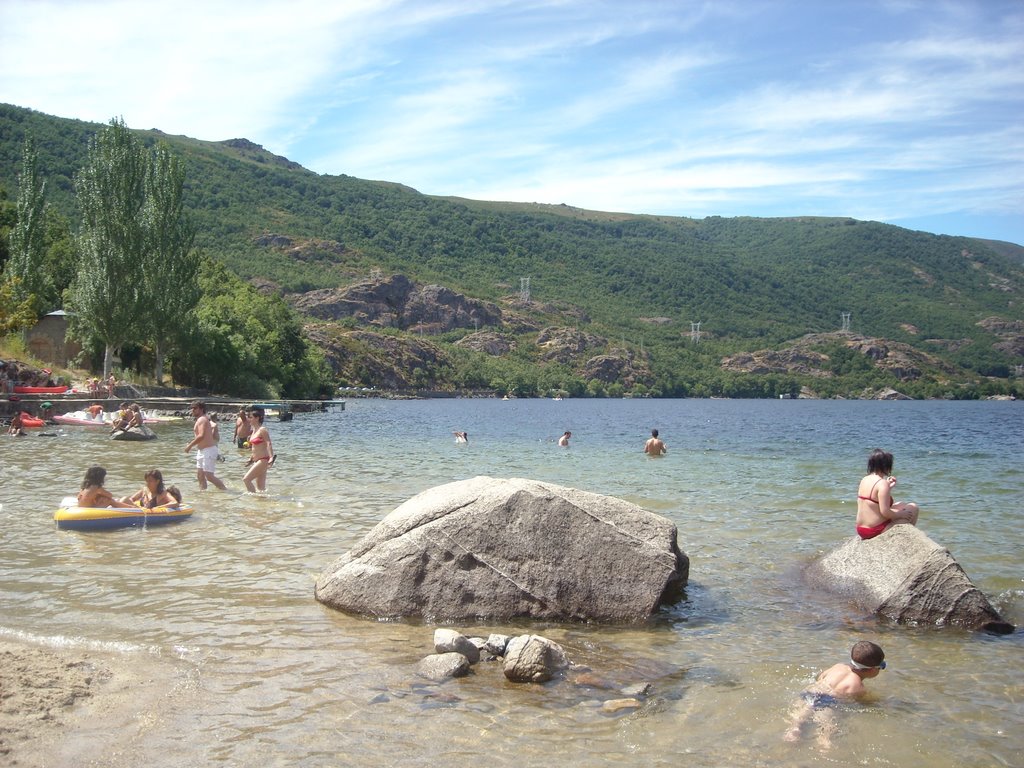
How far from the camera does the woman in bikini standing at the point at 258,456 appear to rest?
56.7 ft

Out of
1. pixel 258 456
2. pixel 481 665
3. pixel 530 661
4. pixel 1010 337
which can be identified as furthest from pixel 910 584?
pixel 1010 337

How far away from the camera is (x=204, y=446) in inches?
686

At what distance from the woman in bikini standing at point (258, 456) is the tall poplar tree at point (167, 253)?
3644 cm

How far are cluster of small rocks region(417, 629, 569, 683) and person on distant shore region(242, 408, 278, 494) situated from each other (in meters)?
10.8

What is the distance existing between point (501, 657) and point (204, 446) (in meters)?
11.9

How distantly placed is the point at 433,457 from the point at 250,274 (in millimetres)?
142614

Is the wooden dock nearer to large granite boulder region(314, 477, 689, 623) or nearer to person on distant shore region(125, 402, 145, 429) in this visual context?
person on distant shore region(125, 402, 145, 429)

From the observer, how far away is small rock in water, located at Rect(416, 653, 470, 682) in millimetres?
6992

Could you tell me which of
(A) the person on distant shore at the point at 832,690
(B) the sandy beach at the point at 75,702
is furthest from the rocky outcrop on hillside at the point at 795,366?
(B) the sandy beach at the point at 75,702

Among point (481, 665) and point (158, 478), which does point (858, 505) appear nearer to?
point (481, 665)

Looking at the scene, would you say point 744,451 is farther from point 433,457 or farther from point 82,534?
point 82,534

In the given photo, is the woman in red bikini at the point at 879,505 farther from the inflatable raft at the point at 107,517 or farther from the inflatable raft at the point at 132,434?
the inflatable raft at the point at 132,434

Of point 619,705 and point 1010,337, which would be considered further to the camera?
point 1010,337

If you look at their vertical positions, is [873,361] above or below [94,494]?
above
